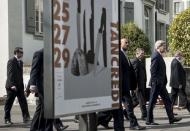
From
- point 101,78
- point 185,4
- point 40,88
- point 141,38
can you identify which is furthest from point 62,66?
point 185,4

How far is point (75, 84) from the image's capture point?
4211 mm

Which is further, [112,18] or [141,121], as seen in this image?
[141,121]

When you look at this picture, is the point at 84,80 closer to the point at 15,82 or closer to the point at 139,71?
the point at 15,82

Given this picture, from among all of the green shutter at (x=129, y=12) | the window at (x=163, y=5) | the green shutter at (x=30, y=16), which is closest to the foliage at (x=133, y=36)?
the green shutter at (x=129, y=12)

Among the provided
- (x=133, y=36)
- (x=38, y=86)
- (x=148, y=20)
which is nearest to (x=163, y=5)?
(x=148, y=20)

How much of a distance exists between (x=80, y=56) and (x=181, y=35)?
16.8 metres

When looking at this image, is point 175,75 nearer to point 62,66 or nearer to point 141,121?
point 141,121

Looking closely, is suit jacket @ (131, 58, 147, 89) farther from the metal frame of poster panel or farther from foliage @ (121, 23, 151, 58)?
foliage @ (121, 23, 151, 58)

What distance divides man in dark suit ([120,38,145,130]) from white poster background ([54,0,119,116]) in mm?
5639

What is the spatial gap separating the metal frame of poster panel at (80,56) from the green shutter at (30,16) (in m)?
16.8

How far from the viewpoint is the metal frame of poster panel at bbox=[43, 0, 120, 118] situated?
153 inches

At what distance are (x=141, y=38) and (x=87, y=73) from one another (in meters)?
24.0

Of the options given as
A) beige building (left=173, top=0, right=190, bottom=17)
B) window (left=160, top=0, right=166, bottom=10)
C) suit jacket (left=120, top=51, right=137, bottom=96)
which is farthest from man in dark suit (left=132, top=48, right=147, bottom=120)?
beige building (left=173, top=0, right=190, bottom=17)

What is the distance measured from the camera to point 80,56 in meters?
4.26
